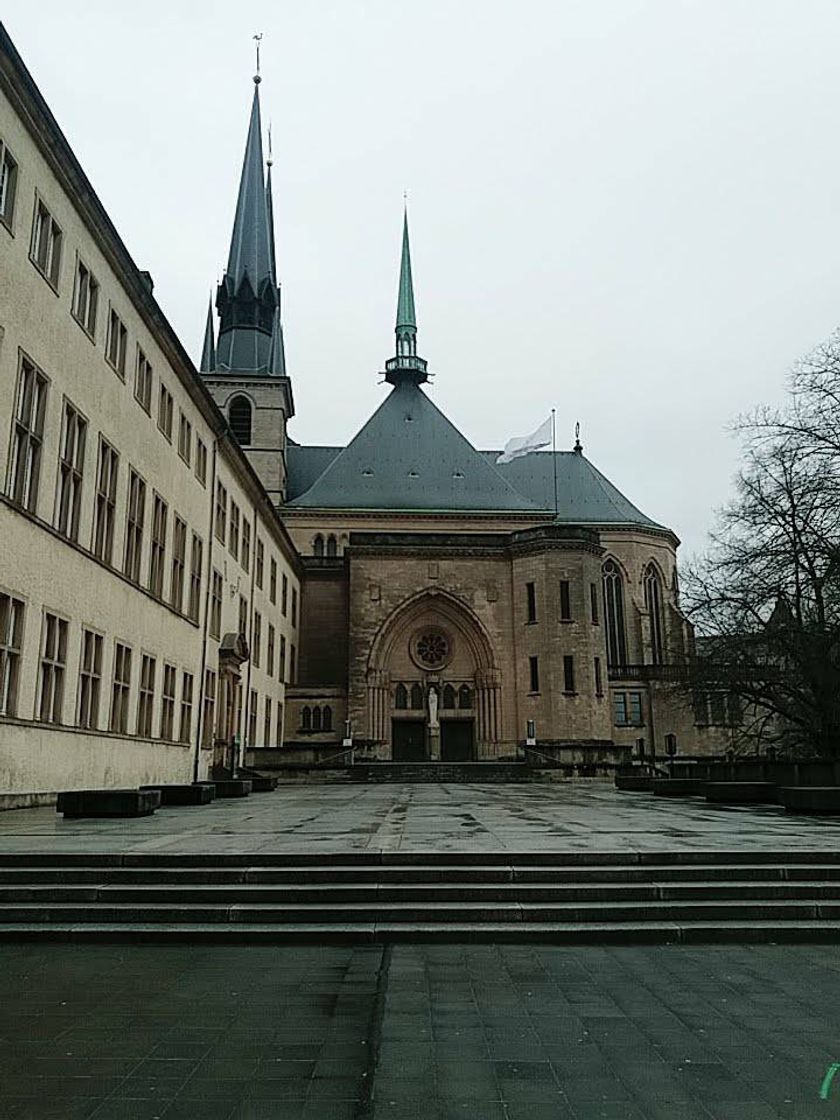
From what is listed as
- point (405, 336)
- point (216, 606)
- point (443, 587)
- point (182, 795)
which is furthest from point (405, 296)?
point (182, 795)

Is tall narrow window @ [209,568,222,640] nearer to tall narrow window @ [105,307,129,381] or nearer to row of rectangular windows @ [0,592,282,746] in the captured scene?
row of rectangular windows @ [0,592,282,746]

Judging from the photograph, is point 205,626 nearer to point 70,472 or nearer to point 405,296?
point 70,472

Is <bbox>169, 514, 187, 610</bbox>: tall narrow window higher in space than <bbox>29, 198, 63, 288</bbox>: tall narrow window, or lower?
lower

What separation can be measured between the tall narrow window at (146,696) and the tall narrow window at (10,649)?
689cm

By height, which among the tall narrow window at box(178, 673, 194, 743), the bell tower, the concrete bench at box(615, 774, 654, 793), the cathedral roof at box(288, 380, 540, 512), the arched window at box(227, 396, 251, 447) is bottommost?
the concrete bench at box(615, 774, 654, 793)

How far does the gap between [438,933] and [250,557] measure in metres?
30.3

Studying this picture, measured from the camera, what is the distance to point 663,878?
9055 millimetres

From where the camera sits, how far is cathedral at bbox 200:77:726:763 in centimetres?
4556

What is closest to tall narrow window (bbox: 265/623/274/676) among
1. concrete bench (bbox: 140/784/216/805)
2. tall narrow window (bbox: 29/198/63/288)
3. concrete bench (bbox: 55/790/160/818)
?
concrete bench (bbox: 140/784/216/805)

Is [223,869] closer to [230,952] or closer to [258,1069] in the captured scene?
[230,952]

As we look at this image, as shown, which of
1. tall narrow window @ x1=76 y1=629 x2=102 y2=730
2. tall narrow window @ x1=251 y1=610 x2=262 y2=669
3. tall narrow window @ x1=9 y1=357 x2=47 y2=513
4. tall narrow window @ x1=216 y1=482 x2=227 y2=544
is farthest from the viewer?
tall narrow window @ x1=251 y1=610 x2=262 y2=669

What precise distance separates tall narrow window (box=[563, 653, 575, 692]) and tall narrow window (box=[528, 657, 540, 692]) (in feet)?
4.49

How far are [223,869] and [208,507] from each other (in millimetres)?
22039

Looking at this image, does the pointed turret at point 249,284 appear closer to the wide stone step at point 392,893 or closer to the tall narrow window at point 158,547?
the tall narrow window at point 158,547
